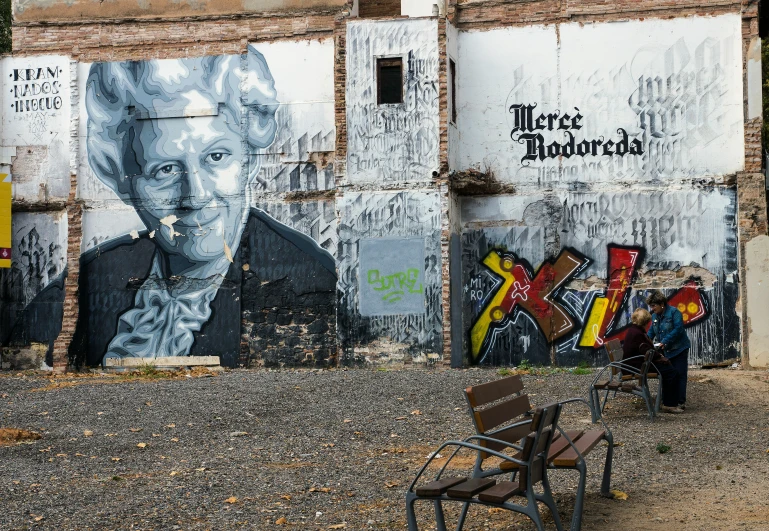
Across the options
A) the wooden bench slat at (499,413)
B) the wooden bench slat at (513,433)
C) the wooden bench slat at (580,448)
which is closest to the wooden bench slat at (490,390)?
the wooden bench slat at (499,413)

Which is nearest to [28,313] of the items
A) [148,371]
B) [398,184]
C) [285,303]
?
[148,371]

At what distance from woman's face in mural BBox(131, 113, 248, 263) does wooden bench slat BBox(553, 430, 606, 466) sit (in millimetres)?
13536

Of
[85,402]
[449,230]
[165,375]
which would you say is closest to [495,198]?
[449,230]

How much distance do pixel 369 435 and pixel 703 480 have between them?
12.8 feet

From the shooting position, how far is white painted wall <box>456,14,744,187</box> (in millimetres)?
19031

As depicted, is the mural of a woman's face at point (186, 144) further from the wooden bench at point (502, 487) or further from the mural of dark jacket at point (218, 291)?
the wooden bench at point (502, 487)

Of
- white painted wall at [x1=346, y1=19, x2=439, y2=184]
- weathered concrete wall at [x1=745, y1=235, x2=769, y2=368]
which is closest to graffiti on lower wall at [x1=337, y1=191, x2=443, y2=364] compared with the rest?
white painted wall at [x1=346, y1=19, x2=439, y2=184]

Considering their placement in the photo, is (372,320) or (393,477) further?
(372,320)

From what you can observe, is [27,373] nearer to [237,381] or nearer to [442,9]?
[237,381]

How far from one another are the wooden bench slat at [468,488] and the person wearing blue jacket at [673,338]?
6.58 metres

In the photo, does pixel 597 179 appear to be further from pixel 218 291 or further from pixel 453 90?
pixel 218 291

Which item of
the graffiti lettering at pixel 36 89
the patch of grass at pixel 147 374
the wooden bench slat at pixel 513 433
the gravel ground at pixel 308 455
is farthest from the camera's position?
the graffiti lettering at pixel 36 89

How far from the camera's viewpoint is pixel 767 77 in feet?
86.6

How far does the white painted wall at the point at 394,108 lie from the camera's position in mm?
18922
